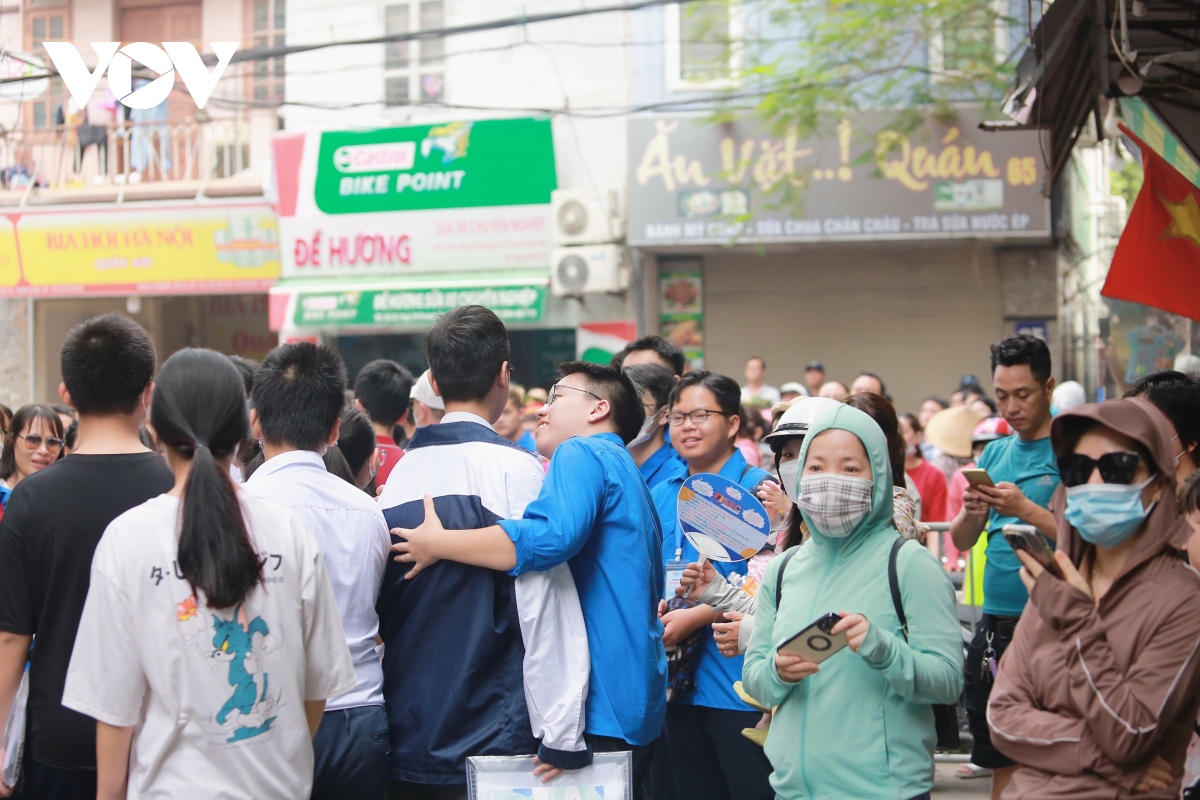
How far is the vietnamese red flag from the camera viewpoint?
20.2 ft

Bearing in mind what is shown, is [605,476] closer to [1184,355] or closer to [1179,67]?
[1179,67]

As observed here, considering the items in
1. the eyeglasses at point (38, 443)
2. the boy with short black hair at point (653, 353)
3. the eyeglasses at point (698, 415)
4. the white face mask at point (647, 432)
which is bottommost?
the eyeglasses at point (38, 443)

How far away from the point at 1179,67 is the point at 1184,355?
5.16m

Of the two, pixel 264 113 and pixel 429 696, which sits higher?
pixel 264 113

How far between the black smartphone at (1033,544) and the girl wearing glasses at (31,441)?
4.58m

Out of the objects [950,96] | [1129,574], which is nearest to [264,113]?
[950,96]

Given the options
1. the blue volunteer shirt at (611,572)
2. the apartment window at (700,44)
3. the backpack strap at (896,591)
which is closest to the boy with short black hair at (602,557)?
the blue volunteer shirt at (611,572)

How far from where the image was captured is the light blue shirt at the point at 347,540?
3088 mm

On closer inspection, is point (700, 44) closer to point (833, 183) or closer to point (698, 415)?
point (833, 183)

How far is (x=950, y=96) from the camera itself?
480 inches

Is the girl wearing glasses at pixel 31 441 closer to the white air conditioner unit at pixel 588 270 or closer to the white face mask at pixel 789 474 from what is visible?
the white face mask at pixel 789 474

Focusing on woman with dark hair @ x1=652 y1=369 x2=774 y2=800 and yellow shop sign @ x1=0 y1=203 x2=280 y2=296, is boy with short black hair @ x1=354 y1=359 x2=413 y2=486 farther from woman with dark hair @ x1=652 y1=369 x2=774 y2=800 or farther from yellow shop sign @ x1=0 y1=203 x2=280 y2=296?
yellow shop sign @ x1=0 y1=203 x2=280 y2=296

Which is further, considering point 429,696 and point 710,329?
point 710,329

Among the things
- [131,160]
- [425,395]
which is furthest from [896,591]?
[131,160]
